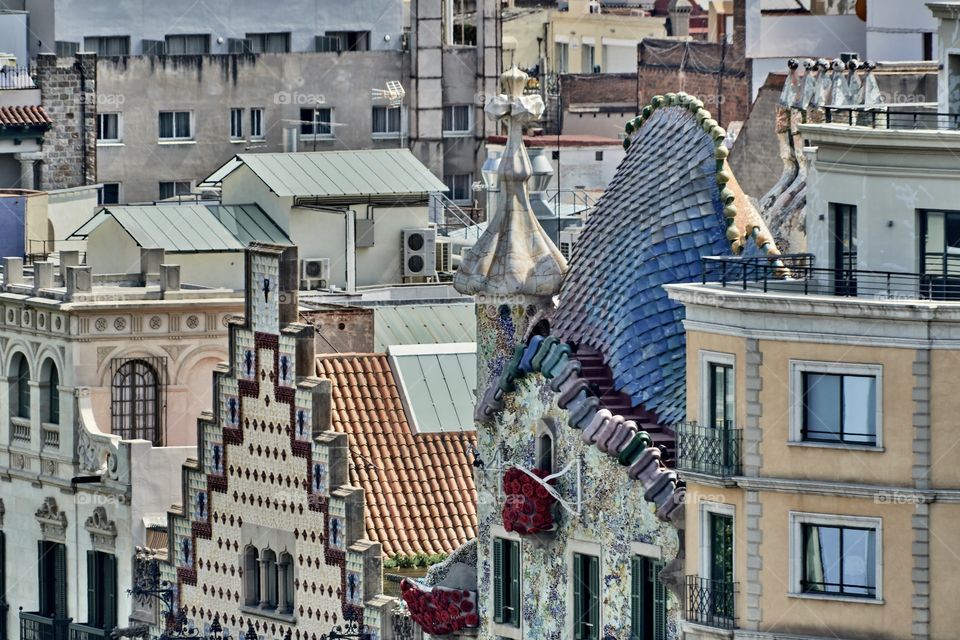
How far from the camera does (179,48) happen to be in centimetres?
12288

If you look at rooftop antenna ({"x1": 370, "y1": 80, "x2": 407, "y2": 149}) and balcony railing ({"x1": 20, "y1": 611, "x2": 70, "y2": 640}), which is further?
rooftop antenna ({"x1": 370, "y1": 80, "x2": 407, "y2": 149})

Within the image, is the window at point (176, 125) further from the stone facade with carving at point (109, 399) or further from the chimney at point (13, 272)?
the stone facade with carving at point (109, 399)

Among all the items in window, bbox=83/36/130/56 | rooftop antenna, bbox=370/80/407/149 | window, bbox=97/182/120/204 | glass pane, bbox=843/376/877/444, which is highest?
window, bbox=83/36/130/56

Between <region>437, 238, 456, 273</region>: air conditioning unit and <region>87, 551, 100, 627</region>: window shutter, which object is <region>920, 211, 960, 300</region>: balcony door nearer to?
<region>87, 551, 100, 627</region>: window shutter

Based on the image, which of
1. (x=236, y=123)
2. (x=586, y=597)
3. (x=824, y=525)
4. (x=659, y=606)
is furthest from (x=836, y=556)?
(x=236, y=123)

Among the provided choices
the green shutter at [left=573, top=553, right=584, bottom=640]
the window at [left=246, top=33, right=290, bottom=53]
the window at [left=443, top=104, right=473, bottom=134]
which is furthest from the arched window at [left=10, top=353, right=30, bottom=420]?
the window at [left=443, top=104, right=473, bottom=134]

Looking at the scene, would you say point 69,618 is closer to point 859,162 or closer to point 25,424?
point 25,424

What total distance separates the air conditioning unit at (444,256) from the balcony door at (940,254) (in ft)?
136

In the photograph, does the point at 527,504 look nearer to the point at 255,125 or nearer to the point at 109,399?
the point at 109,399

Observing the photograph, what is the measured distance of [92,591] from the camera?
86750 mm

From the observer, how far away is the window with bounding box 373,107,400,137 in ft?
410

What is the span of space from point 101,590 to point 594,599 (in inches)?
787

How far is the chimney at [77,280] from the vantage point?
86.7m

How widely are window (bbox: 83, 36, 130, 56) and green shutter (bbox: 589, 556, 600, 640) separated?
55179 mm
